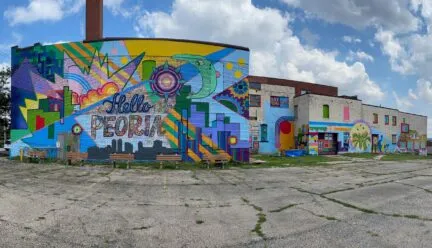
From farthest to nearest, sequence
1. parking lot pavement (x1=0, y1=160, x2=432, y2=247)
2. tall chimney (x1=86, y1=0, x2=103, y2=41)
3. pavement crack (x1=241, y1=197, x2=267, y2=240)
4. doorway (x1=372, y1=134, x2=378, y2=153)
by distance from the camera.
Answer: doorway (x1=372, y1=134, x2=378, y2=153) < tall chimney (x1=86, y1=0, x2=103, y2=41) < pavement crack (x1=241, y1=197, x2=267, y2=240) < parking lot pavement (x1=0, y1=160, x2=432, y2=247)

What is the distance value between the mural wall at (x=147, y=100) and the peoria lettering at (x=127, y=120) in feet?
0.22

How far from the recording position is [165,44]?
22.7m

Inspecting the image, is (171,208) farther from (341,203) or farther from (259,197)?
(341,203)

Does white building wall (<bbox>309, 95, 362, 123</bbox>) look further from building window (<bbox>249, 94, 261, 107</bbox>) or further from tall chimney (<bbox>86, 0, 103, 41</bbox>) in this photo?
tall chimney (<bbox>86, 0, 103, 41</bbox>)

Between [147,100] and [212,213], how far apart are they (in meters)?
15.4

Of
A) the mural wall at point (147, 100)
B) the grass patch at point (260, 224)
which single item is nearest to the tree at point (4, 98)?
the mural wall at point (147, 100)

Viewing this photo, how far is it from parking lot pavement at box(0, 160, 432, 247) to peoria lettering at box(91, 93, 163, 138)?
8767 mm

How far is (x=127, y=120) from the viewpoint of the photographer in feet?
74.1

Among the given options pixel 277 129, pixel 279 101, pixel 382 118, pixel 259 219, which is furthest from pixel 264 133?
pixel 259 219

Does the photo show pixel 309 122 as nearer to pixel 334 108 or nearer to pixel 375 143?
pixel 334 108

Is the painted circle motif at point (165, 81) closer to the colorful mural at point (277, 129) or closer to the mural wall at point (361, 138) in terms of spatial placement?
the colorful mural at point (277, 129)

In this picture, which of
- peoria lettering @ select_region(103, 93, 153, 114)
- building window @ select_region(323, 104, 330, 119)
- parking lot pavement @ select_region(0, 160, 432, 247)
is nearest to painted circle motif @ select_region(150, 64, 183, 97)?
peoria lettering @ select_region(103, 93, 153, 114)

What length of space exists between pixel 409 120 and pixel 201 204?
50621mm

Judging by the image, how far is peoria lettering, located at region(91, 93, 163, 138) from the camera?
2241cm
